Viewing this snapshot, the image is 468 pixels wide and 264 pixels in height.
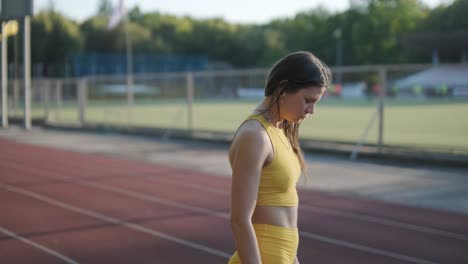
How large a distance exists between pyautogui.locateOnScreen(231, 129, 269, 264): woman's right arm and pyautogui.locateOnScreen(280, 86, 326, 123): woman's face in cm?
18

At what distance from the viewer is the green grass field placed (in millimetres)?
16939

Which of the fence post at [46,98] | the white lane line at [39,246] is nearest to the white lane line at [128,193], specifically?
the white lane line at [39,246]

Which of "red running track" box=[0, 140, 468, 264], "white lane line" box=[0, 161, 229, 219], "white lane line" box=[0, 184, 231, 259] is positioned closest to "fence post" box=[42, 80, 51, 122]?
"white lane line" box=[0, 161, 229, 219]

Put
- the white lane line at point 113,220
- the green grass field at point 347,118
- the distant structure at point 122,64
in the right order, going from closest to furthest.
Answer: the white lane line at point 113,220
the green grass field at point 347,118
the distant structure at point 122,64

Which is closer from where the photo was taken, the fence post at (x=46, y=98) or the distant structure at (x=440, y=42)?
the fence post at (x=46, y=98)

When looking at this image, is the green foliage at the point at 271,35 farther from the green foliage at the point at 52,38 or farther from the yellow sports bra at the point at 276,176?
the yellow sports bra at the point at 276,176

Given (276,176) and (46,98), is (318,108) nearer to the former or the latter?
(46,98)

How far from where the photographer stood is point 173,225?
8.04 meters

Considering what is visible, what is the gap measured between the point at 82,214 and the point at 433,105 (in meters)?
13.6

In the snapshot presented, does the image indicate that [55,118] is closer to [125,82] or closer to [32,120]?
[32,120]

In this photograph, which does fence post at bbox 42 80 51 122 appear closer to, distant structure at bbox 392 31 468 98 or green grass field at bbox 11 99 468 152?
green grass field at bbox 11 99 468 152

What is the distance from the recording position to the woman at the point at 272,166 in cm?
237

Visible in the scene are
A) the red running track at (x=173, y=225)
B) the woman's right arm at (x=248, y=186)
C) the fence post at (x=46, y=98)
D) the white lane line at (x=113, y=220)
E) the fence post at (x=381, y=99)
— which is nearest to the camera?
the woman's right arm at (x=248, y=186)

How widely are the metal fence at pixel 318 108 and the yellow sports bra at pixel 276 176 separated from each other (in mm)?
12205
